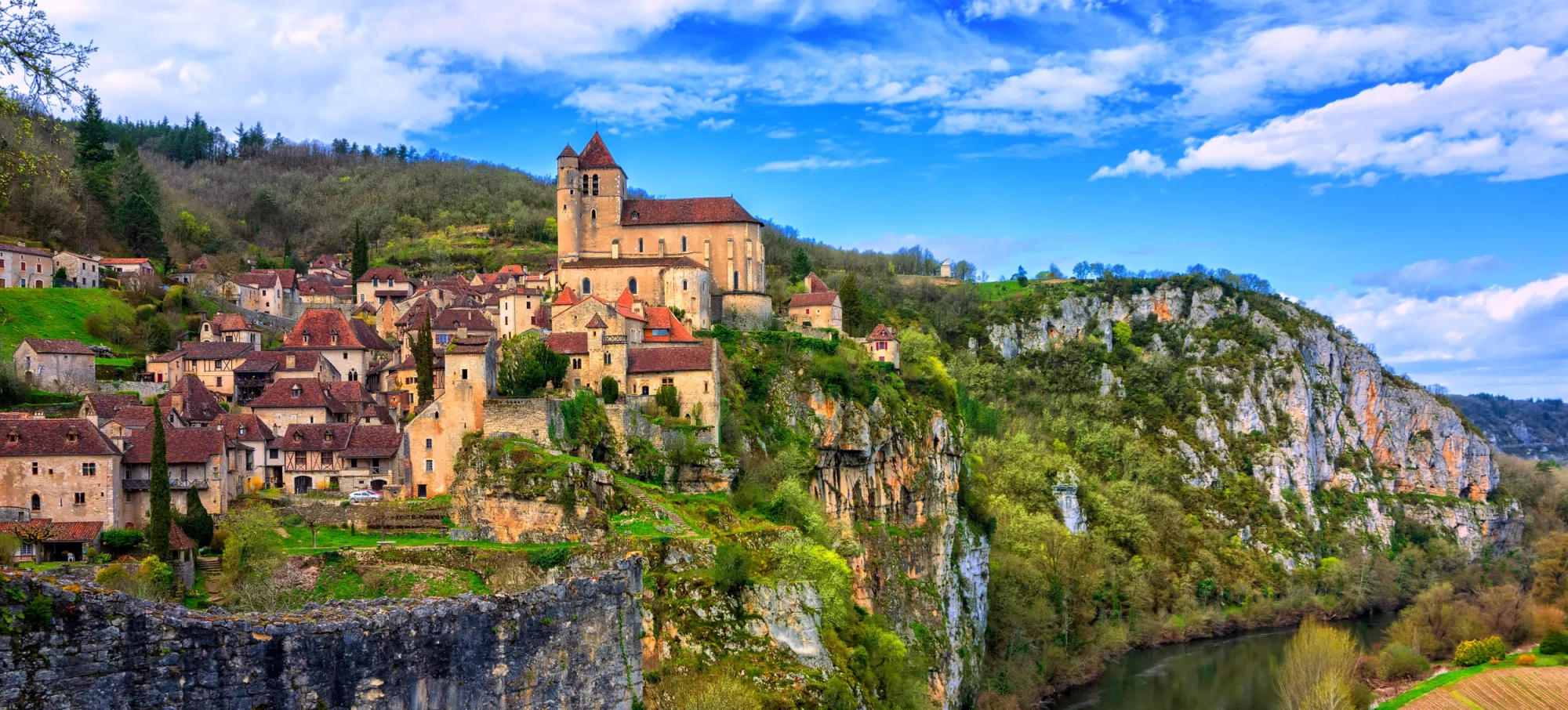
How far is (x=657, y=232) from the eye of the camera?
75.1 metres

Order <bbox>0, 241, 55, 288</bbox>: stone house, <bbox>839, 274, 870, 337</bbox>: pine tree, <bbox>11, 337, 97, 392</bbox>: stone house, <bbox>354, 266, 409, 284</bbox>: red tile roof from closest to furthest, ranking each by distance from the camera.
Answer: <bbox>11, 337, 97, 392</bbox>: stone house
<bbox>0, 241, 55, 288</bbox>: stone house
<bbox>839, 274, 870, 337</bbox>: pine tree
<bbox>354, 266, 409, 284</bbox>: red tile roof

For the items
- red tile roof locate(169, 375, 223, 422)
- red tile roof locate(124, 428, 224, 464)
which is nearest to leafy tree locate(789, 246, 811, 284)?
red tile roof locate(169, 375, 223, 422)

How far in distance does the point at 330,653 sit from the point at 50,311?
5580 centimetres

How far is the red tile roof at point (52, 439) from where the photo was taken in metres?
35.5

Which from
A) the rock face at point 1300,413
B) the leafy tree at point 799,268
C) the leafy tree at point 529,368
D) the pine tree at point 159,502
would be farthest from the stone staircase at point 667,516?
the rock face at point 1300,413

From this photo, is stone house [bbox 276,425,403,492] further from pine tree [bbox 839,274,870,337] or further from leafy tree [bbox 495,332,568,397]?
pine tree [bbox 839,274,870,337]

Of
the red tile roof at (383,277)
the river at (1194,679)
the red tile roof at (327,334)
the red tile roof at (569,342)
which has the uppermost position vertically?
the red tile roof at (383,277)

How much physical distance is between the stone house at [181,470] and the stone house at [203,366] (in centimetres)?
1541

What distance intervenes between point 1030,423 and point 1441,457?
69.9m


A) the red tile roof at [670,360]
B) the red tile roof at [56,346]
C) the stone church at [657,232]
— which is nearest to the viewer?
the red tile roof at [56,346]

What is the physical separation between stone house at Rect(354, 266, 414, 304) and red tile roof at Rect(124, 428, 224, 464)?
41749 millimetres

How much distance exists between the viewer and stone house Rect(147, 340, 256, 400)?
5550 centimetres

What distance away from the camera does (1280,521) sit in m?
117

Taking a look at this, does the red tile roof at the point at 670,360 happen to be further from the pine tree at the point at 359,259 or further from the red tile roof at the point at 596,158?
the pine tree at the point at 359,259
